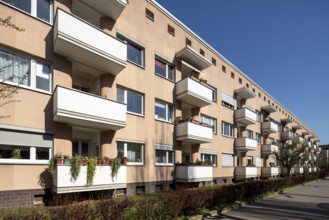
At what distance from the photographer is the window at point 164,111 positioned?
2000 centimetres

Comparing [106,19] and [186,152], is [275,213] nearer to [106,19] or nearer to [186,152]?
[186,152]

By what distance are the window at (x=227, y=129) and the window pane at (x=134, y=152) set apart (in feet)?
44.4

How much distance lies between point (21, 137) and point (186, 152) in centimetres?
1436

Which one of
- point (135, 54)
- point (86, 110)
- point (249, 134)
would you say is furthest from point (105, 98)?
point (249, 134)

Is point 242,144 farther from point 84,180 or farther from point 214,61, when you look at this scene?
point 84,180

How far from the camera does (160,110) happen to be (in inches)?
798

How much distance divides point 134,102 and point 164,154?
4.54 meters

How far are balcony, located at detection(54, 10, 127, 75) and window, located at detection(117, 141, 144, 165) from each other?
13.5 ft

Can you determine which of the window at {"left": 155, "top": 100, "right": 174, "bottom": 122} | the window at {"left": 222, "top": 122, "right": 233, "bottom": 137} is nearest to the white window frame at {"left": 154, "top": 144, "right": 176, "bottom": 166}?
the window at {"left": 155, "top": 100, "right": 174, "bottom": 122}

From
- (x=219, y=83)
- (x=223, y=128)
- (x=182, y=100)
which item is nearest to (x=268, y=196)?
(x=182, y=100)

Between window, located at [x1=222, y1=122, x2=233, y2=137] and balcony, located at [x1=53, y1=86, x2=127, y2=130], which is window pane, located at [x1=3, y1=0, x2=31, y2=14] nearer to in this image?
balcony, located at [x1=53, y1=86, x2=127, y2=130]

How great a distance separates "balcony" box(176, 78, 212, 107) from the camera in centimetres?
2105

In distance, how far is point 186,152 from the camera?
938 inches

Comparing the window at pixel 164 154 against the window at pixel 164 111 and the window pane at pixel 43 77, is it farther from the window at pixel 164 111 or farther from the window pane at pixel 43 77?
the window pane at pixel 43 77
